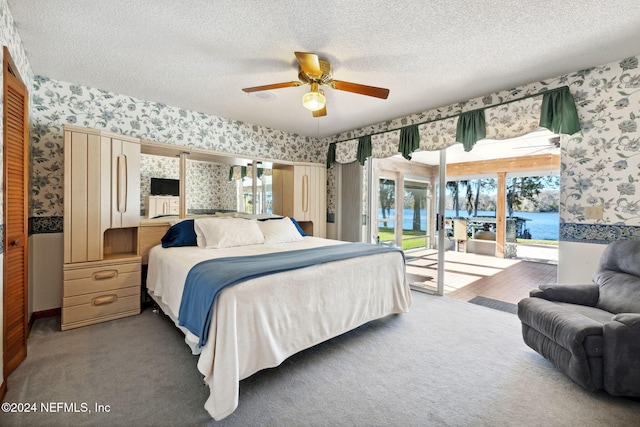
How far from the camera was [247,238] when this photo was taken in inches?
124

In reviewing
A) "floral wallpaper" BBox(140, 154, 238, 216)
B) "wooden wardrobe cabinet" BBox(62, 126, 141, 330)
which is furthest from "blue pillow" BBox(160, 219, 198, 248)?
"floral wallpaper" BBox(140, 154, 238, 216)

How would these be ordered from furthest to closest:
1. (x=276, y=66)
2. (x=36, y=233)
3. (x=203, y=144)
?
(x=203, y=144) → (x=36, y=233) → (x=276, y=66)

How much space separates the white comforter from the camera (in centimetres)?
155

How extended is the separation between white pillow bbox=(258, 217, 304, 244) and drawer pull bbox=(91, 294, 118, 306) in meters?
1.61

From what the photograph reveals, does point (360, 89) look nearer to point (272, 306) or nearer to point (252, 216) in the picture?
point (272, 306)

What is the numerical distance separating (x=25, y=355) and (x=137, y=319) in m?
0.82

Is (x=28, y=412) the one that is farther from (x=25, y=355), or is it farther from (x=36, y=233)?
(x=36, y=233)

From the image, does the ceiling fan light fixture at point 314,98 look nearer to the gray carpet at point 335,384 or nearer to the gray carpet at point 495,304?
the gray carpet at point 335,384

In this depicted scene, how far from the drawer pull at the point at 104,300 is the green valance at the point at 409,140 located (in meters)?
3.88

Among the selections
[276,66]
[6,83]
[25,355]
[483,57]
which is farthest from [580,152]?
[25,355]

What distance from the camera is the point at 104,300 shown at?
272 centimetres

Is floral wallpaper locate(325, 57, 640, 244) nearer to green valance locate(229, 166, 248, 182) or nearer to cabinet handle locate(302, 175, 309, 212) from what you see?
cabinet handle locate(302, 175, 309, 212)

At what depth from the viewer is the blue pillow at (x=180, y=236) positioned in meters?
2.93

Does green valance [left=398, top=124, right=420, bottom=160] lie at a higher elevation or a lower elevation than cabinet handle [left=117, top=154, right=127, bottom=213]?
higher
